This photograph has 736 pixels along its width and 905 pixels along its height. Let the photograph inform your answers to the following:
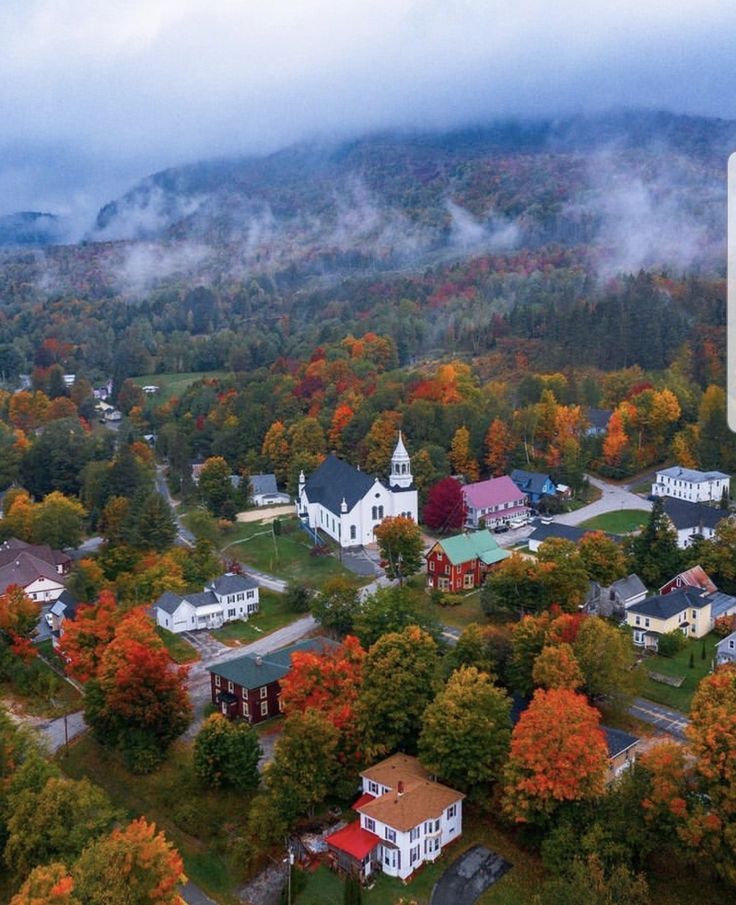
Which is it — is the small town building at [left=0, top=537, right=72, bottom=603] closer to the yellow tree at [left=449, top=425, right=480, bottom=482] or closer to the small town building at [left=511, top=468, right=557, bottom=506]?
the yellow tree at [left=449, top=425, right=480, bottom=482]

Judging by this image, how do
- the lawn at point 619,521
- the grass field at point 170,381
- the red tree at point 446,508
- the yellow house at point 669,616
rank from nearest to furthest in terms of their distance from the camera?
the yellow house at point 669,616 → the lawn at point 619,521 → the red tree at point 446,508 → the grass field at point 170,381

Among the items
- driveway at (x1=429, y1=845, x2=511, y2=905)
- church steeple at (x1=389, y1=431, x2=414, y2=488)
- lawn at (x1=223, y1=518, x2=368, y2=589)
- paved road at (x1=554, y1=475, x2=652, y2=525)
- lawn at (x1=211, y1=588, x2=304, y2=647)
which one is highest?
church steeple at (x1=389, y1=431, x2=414, y2=488)

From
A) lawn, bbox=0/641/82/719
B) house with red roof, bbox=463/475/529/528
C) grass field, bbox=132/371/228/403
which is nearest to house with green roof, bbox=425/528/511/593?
house with red roof, bbox=463/475/529/528

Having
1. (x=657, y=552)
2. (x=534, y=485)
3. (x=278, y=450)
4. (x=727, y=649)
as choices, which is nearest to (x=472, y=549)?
(x=657, y=552)

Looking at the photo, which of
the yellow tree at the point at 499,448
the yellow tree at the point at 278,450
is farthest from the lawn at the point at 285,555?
the yellow tree at the point at 499,448

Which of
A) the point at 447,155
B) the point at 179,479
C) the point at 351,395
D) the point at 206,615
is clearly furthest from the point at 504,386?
the point at 447,155

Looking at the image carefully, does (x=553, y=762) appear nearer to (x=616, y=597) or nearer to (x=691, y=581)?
(x=616, y=597)

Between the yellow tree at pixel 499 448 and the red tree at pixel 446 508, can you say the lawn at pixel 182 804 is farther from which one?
the yellow tree at pixel 499 448
